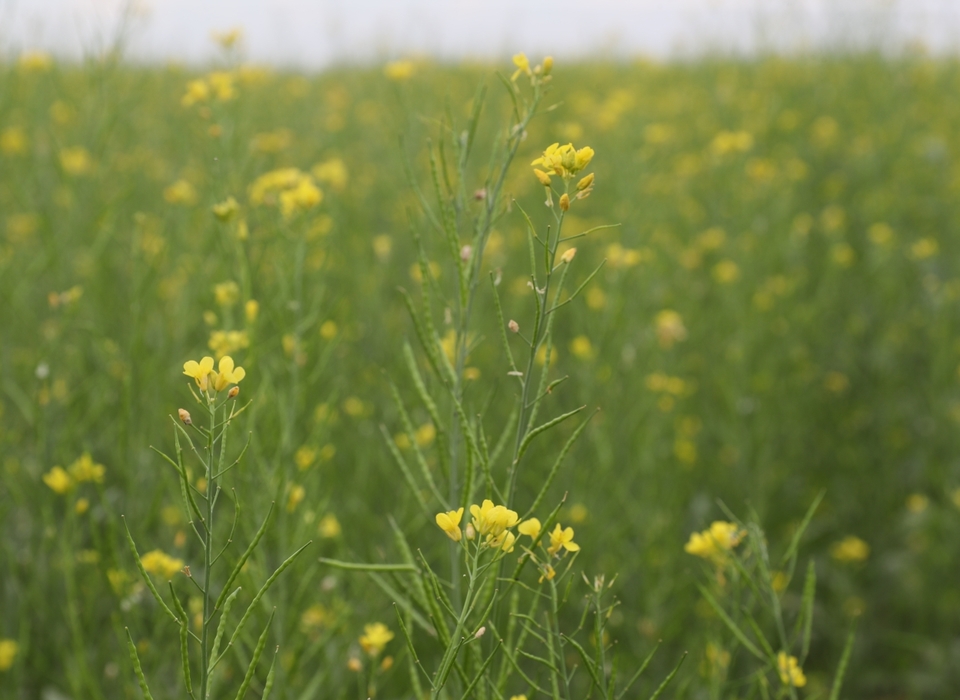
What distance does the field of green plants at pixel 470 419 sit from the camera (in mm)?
1121

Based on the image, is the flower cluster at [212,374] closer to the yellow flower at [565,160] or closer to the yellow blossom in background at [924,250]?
the yellow flower at [565,160]

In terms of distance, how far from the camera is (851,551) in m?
2.79

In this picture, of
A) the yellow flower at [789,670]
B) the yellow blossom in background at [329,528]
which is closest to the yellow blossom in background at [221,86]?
the yellow blossom in background at [329,528]

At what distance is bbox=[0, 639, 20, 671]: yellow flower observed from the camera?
5.86 feet

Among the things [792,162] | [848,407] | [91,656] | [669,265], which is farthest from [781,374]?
[91,656]

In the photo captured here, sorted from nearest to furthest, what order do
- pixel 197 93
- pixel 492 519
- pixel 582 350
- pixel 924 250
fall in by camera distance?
pixel 492 519 → pixel 197 93 → pixel 582 350 → pixel 924 250

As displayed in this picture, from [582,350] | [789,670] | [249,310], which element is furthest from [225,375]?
[582,350]

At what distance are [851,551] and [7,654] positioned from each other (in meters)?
2.63

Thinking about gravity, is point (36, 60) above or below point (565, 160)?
above

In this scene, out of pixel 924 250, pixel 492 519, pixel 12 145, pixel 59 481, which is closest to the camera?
pixel 492 519

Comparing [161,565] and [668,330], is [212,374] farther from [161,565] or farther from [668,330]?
[668,330]

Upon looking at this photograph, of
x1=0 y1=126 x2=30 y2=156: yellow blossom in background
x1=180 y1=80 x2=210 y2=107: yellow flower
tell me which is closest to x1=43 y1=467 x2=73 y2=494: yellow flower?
x1=180 y1=80 x2=210 y2=107: yellow flower

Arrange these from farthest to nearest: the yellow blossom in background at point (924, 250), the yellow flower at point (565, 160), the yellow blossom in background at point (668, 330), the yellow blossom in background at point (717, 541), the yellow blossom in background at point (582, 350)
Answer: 1. the yellow blossom in background at point (924, 250)
2. the yellow blossom in background at point (668, 330)
3. the yellow blossom in background at point (582, 350)
4. the yellow blossom in background at point (717, 541)
5. the yellow flower at point (565, 160)

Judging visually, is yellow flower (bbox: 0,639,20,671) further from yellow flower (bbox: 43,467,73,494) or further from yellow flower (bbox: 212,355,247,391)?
yellow flower (bbox: 212,355,247,391)
